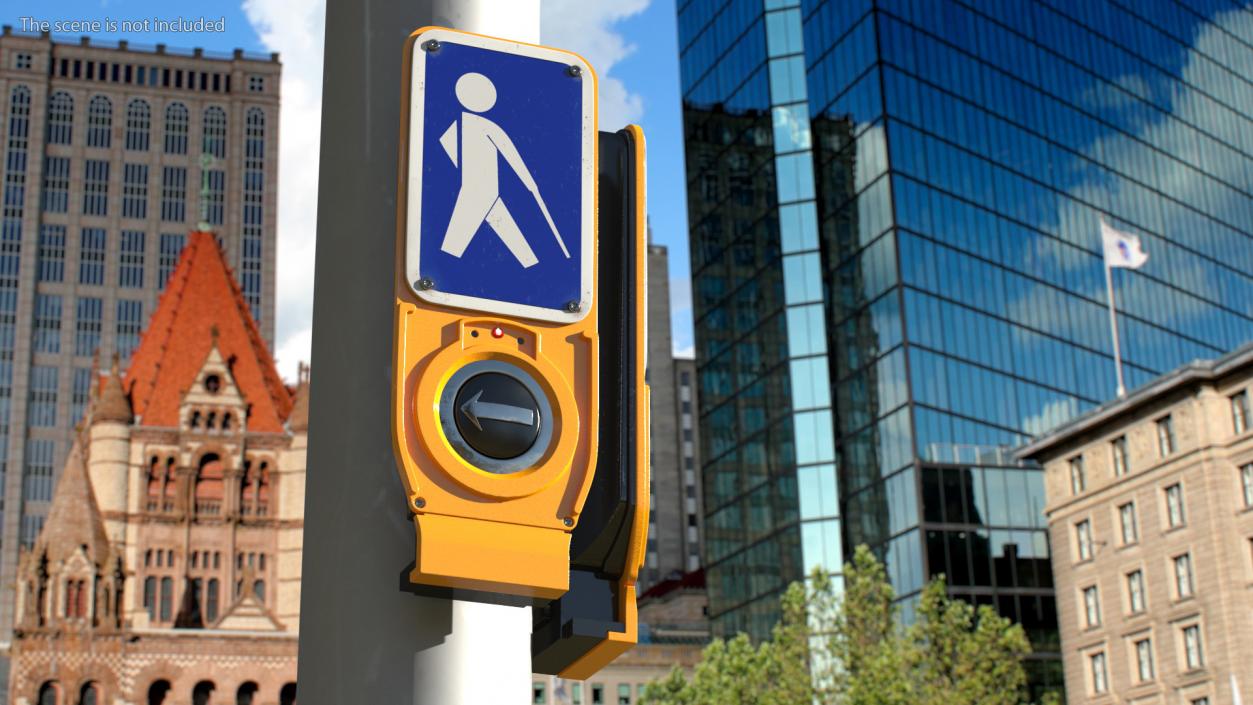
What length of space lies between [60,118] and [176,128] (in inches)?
447

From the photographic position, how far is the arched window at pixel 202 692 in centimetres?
10350

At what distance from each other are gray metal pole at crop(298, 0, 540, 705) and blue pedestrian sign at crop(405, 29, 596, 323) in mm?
136

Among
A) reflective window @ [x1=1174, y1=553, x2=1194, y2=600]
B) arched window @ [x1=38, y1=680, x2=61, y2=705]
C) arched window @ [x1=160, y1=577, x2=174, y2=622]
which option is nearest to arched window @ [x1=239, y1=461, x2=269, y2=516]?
arched window @ [x1=160, y1=577, x2=174, y2=622]

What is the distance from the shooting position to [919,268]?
9438cm

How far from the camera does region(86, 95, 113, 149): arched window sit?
178m

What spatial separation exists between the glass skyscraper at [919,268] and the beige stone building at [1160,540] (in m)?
7.52

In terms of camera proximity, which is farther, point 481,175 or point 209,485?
point 209,485

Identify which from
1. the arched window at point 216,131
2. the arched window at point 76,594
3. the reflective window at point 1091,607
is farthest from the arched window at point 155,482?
the arched window at point 216,131

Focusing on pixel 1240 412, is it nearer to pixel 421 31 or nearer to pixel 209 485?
pixel 209 485

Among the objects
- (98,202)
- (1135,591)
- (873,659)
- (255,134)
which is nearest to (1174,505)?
(1135,591)

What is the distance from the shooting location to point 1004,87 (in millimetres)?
102438

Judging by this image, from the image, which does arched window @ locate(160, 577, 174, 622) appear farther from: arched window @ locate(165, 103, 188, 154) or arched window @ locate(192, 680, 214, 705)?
arched window @ locate(165, 103, 188, 154)

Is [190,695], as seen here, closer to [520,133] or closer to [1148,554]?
[1148,554]

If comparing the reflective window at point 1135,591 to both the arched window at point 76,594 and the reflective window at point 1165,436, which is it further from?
the arched window at point 76,594
